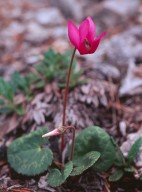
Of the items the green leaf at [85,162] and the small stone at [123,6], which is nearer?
the green leaf at [85,162]

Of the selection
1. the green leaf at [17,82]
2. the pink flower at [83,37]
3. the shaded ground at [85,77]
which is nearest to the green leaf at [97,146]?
the shaded ground at [85,77]

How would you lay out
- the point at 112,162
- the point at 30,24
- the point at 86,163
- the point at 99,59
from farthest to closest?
1. the point at 30,24
2. the point at 99,59
3. the point at 112,162
4. the point at 86,163

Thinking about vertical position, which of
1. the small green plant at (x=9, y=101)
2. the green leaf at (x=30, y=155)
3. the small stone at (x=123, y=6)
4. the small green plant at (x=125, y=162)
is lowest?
the small green plant at (x=125, y=162)

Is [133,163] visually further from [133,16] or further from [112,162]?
[133,16]

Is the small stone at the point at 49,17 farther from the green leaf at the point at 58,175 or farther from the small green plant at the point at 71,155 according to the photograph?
the green leaf at the point at 58,175

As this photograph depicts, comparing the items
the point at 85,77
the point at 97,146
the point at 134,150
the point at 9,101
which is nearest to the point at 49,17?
the point at 85,77

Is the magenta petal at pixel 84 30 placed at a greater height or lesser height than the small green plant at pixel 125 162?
greater

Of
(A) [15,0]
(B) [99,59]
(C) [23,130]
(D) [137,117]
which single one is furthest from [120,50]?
(A) [15,0]

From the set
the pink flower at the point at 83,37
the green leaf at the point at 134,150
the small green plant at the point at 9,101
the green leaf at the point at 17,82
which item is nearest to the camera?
the pink flower at the point at 83,37
